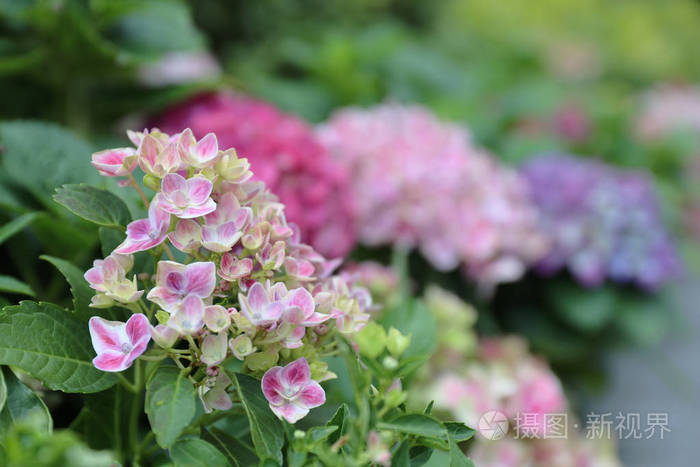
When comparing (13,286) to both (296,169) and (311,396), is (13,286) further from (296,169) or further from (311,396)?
(296,169)

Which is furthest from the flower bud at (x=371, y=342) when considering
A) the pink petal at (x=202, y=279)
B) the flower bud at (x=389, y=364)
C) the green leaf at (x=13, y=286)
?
the green leaf at (x=13, y=286)

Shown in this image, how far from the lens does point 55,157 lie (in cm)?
93

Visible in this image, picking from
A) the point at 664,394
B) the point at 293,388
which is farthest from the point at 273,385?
the point at 664,394

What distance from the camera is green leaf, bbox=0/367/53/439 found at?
504 mm

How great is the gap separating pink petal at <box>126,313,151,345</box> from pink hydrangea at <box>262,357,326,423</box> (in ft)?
0.32

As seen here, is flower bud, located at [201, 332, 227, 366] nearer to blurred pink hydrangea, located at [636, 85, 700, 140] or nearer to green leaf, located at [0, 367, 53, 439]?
green leaf, located at [0, 367, 53, 439]

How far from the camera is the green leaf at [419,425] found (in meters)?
0.46

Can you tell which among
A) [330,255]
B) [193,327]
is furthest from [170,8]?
[193,327]

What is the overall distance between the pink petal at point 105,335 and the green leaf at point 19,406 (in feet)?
0.22

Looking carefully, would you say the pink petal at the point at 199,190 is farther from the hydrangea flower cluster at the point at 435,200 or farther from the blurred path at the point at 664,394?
the blurred path at the point at 664,394

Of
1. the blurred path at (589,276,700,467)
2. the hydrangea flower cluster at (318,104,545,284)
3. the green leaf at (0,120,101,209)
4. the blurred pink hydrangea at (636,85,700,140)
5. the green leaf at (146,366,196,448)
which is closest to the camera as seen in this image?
the green leaf at (146,366,196,448)

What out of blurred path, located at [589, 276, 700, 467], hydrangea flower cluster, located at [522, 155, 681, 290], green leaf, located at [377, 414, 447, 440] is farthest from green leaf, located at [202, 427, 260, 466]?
blurred path, located at [589, 276, 700, 467]

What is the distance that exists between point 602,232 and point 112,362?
1219 millimetres

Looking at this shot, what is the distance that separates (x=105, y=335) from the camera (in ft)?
1.64
